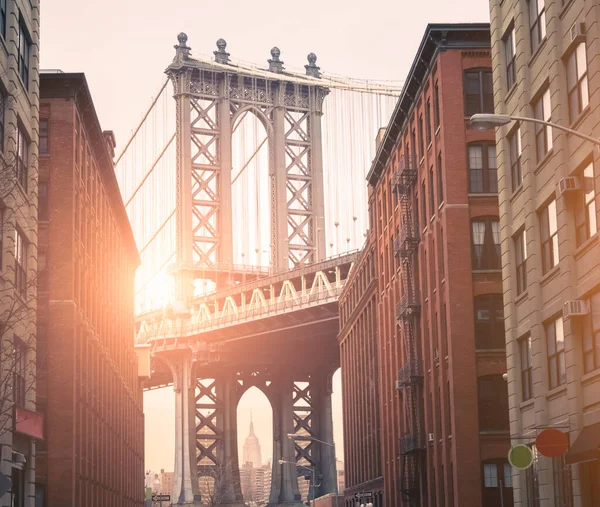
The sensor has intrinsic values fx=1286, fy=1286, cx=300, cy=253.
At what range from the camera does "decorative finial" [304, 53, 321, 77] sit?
16644 cm

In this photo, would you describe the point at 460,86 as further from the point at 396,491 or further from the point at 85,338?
the point at 396,491

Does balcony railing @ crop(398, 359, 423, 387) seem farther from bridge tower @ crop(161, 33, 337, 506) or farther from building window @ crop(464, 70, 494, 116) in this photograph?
bridge tower @ crop(161, 33, 337, 506)

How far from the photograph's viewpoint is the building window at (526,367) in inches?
1513

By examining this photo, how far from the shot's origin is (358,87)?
6181 inches

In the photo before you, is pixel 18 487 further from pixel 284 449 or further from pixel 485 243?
pixel 284 449

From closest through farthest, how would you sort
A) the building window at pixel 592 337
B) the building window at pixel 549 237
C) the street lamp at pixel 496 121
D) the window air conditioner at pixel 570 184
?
the street lamp at pixel 496 121 < the building window at pixel 592 337 < the window air conditioner at pixel 570 184 < the building window at pixel 549 237

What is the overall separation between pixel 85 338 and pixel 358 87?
95951mm

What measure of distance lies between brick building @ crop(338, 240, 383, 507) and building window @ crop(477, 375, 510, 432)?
31379 millimetres

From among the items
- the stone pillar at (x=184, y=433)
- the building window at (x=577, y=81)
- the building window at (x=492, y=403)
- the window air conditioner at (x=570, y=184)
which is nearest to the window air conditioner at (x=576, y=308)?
the window air conditioner at (x=570, y=184)

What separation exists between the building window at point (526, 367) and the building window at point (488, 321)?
16140 millimetres

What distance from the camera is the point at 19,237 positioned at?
41.9 metres

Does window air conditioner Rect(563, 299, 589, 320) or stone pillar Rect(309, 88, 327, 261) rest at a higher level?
stone pillar Rect(309, 88, 327, 261)

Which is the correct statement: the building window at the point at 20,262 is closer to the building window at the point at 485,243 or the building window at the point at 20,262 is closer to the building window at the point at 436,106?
the building window at the point at 485,243

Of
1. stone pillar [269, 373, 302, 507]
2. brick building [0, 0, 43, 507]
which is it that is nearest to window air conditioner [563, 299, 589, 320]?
brick building [0, 0, 43, 507]
